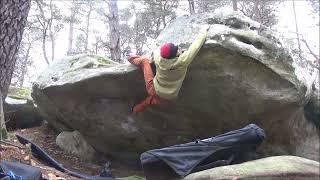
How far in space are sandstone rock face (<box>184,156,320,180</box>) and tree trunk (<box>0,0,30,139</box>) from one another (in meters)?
2.65

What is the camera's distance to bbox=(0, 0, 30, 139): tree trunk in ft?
15.6

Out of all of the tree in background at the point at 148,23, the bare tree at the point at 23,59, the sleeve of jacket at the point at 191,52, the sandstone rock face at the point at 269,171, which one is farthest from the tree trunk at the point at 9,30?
the bare tree at the point at 23,59

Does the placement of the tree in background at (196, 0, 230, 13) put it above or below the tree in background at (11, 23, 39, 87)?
above

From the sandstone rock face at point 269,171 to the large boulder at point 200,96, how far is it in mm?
1725

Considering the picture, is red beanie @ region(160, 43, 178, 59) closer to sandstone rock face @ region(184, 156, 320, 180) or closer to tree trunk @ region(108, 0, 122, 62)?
sandstone rock face @ region(184, 156, 320, 180)

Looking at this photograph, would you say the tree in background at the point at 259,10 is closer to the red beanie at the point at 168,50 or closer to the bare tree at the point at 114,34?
the bare tree at the point at 114,34

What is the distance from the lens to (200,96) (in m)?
6.73

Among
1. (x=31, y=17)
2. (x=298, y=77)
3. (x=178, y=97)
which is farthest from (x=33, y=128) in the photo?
(x=31, y=17)

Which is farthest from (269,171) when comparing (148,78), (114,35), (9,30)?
(114,35)

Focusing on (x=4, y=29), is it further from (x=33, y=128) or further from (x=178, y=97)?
(x=33, y=128)

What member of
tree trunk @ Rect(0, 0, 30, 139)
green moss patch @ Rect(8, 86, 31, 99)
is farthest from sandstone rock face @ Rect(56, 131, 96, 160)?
tree trunk @ Rect(0, 0, 30, 139)

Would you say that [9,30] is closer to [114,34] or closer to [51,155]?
[51,155]

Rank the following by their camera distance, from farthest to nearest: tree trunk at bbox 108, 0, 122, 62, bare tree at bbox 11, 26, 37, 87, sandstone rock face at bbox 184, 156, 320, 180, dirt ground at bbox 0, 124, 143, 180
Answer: bare tree at bbox 11, 26, 37, 87 → tree trunk at bbox 108, 0, 122, 62 → dirt ground at bbox 0, 124, 143, 180 → sandstone rock face at bbox 184, 156, 320, 180

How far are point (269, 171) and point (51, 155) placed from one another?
16.7ft
